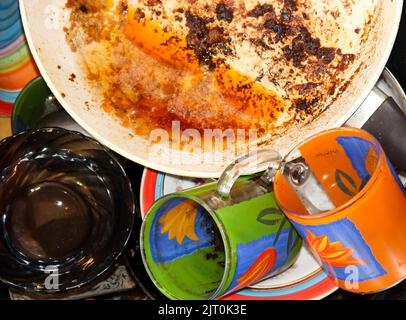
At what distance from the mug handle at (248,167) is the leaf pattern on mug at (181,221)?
0.08m

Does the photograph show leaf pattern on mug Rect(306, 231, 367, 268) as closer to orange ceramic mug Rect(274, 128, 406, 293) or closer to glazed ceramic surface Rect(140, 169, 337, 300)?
orange ceramic mug Rect(274, 128, 406, 293)

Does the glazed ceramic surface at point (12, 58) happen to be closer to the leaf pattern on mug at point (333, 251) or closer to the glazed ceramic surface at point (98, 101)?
the glazed ceramic surface at point (98, 101)

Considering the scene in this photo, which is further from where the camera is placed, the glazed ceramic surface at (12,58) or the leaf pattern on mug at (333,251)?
Result: the glazed ceramic surface at (12,58)

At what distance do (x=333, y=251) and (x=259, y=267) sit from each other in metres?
0.11

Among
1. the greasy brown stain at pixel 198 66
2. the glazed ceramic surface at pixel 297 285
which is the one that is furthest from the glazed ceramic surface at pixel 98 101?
the glazed ceramic surface at pixel 297 285

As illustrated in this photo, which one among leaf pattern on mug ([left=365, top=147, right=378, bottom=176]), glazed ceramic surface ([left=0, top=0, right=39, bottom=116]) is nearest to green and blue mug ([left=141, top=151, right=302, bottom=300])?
leaf pattern on mug ([left=365, top=147, right=378, bottom=176])

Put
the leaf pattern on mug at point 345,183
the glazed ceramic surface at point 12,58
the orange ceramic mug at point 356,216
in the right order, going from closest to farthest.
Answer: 1. the orange ceramic mug at point 356,216
2. the leaf pattern on mug at point 345,183
3. the glazed ceramic surface at point 12,58

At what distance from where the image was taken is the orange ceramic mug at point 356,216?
2.16 ft

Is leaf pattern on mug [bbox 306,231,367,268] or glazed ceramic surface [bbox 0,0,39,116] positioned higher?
leaf pattern on mug [bbox 306,231,367,268]

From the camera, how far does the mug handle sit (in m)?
0.73

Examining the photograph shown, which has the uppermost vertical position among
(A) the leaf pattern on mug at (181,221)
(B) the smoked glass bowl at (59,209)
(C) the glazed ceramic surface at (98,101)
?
(C) the glazed ceramic surface at (98,101)

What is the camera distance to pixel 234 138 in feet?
2.74

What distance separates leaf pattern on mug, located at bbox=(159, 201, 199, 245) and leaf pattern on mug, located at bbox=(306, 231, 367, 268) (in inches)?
7.0
